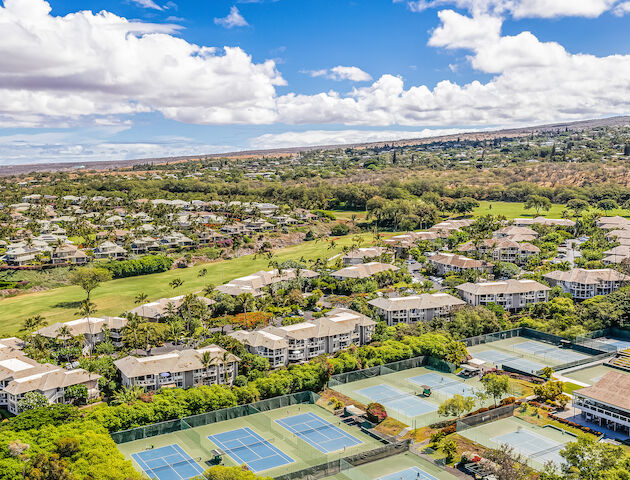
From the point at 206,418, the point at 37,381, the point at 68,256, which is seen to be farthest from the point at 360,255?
the point at 37,381

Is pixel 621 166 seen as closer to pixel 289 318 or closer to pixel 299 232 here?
pixel 299 232

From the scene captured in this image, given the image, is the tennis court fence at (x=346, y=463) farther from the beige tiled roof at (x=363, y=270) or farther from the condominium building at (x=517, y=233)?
the condominium building at (x=517, y=233)

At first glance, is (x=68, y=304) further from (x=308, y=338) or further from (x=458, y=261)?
(x=458, y=261)

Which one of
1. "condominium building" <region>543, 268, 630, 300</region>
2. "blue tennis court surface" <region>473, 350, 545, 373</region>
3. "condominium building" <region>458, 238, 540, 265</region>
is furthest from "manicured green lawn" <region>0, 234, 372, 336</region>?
"blue tennis court surface" <region>473, 350, 545, 373</region>

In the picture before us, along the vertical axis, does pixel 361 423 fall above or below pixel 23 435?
below

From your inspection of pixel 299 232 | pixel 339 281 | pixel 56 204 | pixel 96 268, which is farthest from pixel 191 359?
pixel 56 204

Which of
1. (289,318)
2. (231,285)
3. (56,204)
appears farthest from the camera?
(56,204)

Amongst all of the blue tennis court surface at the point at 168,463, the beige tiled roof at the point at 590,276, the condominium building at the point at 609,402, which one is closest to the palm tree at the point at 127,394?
the blue tennis court surface at the point at 168,463
